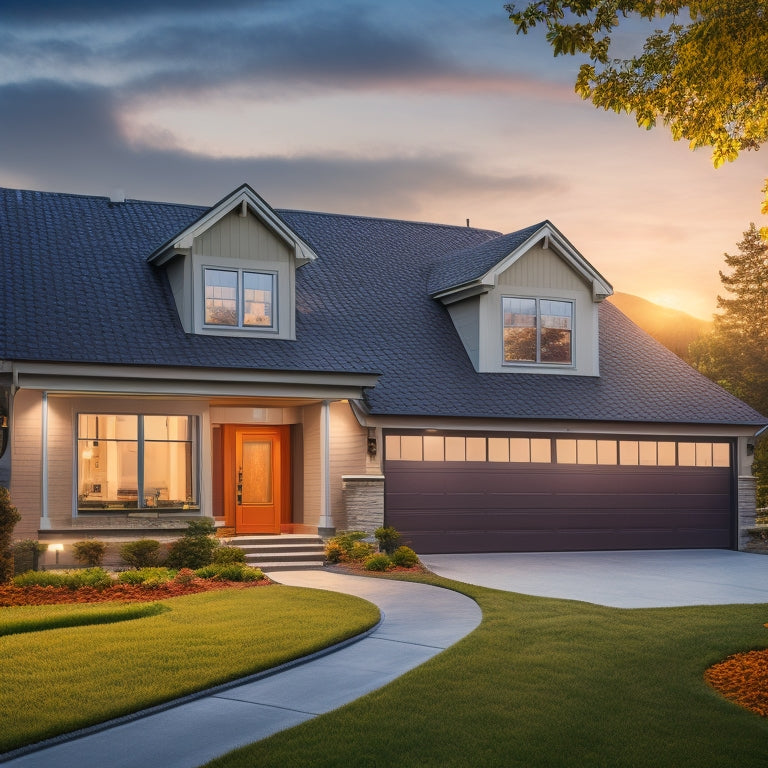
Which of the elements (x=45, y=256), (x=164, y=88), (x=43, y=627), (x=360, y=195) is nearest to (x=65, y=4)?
(x=164, y=88)

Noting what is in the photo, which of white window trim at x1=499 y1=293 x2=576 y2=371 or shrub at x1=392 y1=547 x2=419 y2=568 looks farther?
white window trim at x1=499 y1=293 x2=576 y2=371

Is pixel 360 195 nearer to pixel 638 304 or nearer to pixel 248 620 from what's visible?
pixel 248 620

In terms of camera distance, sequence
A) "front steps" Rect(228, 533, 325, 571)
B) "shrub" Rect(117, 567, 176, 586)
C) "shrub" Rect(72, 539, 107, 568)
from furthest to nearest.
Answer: "front steps" Rect(228, 533, 325, 571) → "shrub" Rect(72, 539, 107, 568) → "shrub" Rect(117, 567, 176, 586)

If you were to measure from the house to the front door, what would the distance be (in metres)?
0.05

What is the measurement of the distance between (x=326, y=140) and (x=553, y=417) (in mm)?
8124

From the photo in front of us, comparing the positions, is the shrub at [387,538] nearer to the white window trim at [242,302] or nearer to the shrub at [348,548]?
the shrub at [348,548]

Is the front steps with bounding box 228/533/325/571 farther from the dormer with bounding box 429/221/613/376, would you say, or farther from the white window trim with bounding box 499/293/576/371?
the white window trim with bounding box 499/293/576/371

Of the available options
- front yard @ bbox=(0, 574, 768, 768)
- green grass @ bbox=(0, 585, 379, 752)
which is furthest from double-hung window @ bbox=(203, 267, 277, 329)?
front yard @ bbox=(0, 574, 768, 768)

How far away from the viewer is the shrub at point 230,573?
1589 centimetres

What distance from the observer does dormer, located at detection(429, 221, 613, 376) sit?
23.2 m

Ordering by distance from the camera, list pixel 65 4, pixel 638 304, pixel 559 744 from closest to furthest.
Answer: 1. pixel 559 744
2. pixel 65 4
3. pixel 638 304

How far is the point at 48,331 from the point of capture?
741 inches

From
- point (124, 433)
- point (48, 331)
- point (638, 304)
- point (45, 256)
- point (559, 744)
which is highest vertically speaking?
point (638, 304)

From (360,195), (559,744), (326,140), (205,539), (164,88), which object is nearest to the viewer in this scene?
(559,744)
